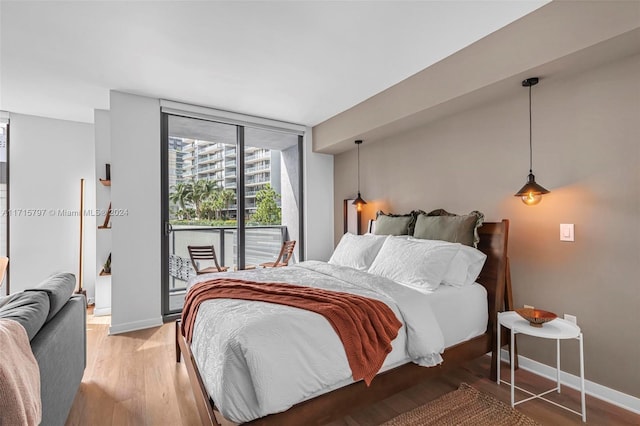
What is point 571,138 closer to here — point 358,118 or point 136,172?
point 358,118

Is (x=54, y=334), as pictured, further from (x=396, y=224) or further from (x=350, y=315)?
(x=396, y=224)

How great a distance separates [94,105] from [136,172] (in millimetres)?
1151

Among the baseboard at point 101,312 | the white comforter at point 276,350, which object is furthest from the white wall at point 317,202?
the white comforter at point 276,350

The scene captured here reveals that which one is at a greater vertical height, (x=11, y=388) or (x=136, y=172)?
(x=136, y=172)

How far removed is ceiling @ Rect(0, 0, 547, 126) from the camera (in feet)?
7.15

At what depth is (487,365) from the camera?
2.66m

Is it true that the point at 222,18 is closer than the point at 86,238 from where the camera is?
Yes

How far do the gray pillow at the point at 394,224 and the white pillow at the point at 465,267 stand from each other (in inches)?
32.3

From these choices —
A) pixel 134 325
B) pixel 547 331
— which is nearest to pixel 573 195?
pixel 547 331

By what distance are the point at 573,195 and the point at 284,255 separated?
11.3ft

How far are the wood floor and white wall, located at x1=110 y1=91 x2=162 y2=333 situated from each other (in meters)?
0.68

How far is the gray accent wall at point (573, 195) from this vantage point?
2.07 m

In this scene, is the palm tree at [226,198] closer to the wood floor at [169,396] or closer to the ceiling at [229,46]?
the ceiling at [229,46]

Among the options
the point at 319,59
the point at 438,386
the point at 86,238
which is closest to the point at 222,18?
the point at 319,59
